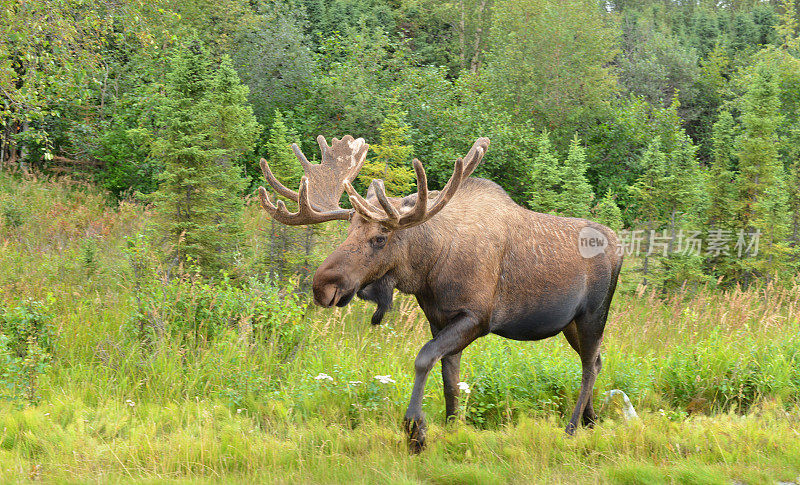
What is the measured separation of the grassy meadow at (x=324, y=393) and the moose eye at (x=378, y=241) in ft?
4.85

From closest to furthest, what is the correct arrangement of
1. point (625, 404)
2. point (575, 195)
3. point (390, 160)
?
point (625, 404)
point (390, 160)
point (575, 195)

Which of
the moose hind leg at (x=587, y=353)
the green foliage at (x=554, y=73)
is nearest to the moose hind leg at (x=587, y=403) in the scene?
the moose hind leg at (x=587, y=353)

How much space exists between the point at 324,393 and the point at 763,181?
9.82 metres

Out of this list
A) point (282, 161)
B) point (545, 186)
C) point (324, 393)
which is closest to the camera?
point (324, 393)

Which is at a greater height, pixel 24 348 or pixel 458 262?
pixel 458 262

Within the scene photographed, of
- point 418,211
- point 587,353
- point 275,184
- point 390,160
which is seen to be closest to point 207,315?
point 275,184

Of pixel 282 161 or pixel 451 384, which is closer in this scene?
pixel 451 384

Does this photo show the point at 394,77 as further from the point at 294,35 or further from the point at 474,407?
the point at 474,407

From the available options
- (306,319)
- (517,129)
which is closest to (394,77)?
(517,129)

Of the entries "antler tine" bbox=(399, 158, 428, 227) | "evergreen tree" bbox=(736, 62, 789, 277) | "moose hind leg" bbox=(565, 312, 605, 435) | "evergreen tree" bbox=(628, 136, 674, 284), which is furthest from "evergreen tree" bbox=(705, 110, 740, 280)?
"antler tine" bbox=(399, 158, 428, 227)

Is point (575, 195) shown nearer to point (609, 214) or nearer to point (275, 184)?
point (609, 214)

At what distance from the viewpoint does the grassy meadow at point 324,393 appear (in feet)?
15.1

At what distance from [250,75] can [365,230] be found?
14.4 metres

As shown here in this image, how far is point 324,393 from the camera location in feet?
19.0
